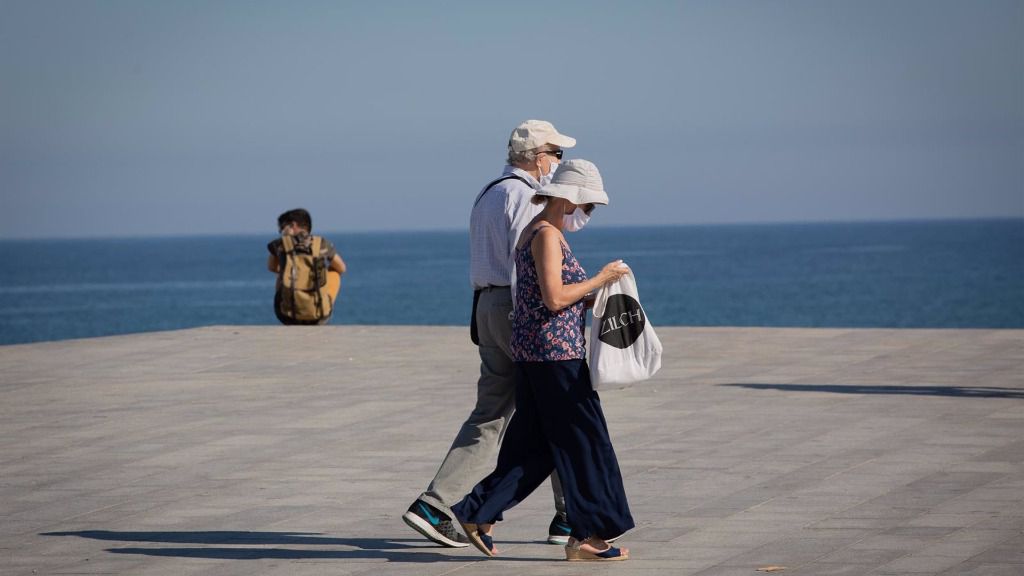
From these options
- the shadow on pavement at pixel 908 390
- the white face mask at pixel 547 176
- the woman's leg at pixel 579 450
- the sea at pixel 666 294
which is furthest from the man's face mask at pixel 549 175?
the sea at pixel 666 294

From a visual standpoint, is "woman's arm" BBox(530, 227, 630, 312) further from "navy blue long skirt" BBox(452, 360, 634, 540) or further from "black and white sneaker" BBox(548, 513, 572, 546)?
"black and white sneaker" BBox(548, 513, 572, 546)

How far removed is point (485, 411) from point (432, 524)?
52cm

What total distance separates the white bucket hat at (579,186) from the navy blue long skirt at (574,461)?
2.14ft

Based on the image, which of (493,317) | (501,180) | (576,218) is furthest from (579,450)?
(501,180)

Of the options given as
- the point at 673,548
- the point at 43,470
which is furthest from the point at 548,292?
the point at 43,470

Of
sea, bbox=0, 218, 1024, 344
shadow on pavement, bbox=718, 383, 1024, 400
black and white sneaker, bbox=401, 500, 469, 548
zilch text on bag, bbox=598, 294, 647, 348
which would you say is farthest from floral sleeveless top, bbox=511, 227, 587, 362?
sea, bbox=0, 218, 1024, 344

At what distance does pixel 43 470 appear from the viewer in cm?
926

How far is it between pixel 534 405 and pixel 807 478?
2.16 meters

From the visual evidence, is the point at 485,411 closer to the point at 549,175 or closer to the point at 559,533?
the point at 559,533

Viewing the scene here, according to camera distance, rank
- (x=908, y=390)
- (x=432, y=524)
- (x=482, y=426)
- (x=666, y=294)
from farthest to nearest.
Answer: (x=666, y=294), (x=908, y=390), (x=482, y=426), (x=432, y=524)

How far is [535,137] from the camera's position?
708 centimetres

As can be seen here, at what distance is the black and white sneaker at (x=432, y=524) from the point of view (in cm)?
687

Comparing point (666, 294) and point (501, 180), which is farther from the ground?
point (666, 294)

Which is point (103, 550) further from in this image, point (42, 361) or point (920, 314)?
point (920, 314)
